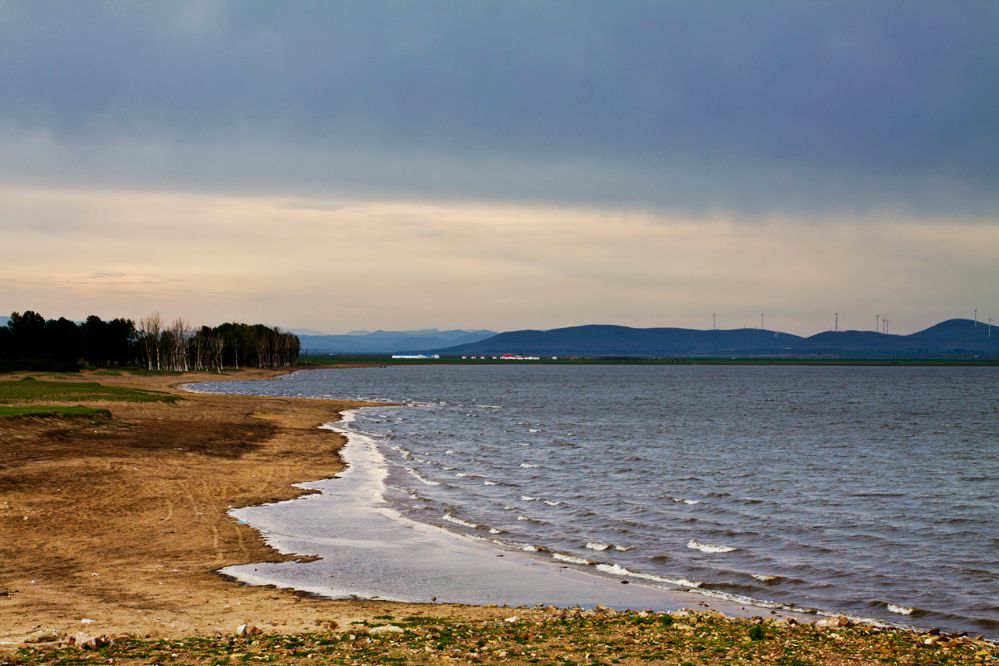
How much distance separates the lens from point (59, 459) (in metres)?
38.9

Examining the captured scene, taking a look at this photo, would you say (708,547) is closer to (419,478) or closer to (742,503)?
(742,503)

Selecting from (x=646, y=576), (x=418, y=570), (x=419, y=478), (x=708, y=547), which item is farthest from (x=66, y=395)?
(x=646, y=576)

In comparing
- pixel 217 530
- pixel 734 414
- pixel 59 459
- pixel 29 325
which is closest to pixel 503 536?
pixel 217 530

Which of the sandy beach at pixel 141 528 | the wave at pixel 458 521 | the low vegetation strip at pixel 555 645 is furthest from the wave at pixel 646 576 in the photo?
the wave at pixel 458 521

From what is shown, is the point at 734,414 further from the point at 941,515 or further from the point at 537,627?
the point at 537,627

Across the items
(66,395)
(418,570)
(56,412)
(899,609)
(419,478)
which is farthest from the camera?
(66,395)

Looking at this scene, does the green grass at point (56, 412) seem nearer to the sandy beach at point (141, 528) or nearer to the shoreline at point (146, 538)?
the sandy beach at point (141, 528)

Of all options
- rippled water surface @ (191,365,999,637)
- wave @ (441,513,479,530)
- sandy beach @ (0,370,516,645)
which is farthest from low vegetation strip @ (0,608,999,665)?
wave @ (441,513,479,530)

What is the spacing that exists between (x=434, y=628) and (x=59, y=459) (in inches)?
1124

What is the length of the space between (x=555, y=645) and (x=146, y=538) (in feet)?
51.8

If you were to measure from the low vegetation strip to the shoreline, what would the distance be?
3.24 ft

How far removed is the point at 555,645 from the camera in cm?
1538

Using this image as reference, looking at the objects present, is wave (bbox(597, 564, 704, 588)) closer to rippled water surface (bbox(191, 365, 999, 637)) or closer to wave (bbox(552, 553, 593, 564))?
rippled water surface (bbox(191, 365, 999, 637))

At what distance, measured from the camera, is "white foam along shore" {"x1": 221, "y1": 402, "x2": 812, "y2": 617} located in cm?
Result: 2110
